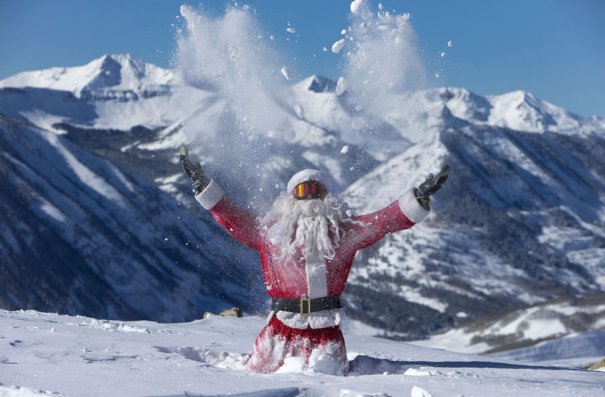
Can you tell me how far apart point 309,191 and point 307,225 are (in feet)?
1.50

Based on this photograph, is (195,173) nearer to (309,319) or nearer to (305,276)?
(305,276)

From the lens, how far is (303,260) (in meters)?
8.39

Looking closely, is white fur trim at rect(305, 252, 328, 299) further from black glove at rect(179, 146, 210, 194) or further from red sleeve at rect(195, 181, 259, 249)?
black glove at rect(179, 146, 210, 194)

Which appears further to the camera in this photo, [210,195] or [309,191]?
[309,191]

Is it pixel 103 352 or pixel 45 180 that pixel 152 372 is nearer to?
pixel 103 352

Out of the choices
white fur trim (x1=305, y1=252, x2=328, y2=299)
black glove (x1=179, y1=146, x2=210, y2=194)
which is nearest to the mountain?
black glove (x1=179, y1=146, x2=210, y2=194)

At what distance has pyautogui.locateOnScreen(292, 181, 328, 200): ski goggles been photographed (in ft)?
28.6

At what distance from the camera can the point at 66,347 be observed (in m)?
7.57

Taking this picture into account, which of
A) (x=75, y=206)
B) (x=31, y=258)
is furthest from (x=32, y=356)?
(x=75, y=206)

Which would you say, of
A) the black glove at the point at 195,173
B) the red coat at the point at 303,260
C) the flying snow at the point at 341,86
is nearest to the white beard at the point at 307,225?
the red coat at the point at 303,260

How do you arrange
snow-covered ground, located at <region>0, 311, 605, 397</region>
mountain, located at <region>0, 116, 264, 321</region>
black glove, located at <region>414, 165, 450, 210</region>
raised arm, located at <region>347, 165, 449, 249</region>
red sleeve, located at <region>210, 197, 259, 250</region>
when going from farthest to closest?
mountain, located at <region>0, 116, 264, 321</region>
red sleeve, located at <region>210, 197, 259, 250</region>
raised arm, located at <region>347, 165, 449, 249</region>
black glove, located at <region>414, 165, 450, 210</region>
snow-covered ground, located at <region>0, 311, 605, 397</region>

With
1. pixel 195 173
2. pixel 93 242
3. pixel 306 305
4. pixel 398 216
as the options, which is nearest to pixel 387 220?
pixel 398 216

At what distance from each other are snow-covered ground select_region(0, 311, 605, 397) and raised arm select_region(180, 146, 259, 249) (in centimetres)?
138

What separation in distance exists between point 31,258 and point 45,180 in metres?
26.2
